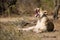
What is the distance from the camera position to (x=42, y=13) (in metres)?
12.1

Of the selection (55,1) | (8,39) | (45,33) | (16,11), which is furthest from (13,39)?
(16,11)

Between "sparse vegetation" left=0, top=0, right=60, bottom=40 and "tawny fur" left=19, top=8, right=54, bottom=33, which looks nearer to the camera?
"sparse vegetation" left=0, top=0, right=60, bottom=40

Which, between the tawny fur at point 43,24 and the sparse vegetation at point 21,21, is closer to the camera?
the sparse vegetation at point 21,21

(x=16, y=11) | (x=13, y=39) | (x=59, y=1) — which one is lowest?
(x=16, y=11)

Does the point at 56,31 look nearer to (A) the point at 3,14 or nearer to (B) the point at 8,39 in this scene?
(B) the point at 8,39

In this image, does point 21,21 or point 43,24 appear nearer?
point 43,24

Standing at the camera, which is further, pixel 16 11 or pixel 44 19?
pixel 16 11

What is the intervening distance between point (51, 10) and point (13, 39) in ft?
36.4

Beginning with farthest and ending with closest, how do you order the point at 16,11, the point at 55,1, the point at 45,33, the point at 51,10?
the point at 16,11 < the point at 51,10 < the point at 55,1 < the point at 45,33

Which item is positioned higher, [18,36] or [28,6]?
[18,36]

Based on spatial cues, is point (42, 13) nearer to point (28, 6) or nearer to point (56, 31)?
point (56, 31)

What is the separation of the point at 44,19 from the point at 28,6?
342 inches

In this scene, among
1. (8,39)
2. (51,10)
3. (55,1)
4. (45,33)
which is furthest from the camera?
(51,10)

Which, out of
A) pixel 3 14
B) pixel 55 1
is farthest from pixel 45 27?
pixel 3 14
